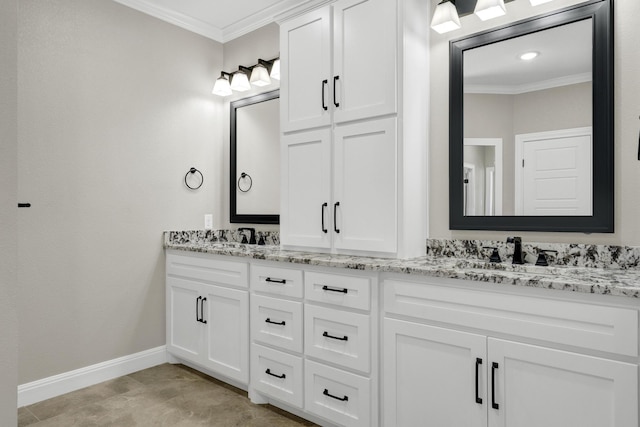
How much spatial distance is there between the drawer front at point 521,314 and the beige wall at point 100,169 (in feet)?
6.59

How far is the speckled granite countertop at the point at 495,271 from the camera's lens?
1466 mm

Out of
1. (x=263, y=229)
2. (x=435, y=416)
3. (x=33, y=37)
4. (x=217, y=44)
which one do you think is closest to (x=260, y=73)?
(x=217, y=44)

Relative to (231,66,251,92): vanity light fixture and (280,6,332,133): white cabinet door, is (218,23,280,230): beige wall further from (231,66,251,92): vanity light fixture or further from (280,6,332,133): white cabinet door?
(280,6,332,133): white cabinet door

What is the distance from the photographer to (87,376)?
279cm

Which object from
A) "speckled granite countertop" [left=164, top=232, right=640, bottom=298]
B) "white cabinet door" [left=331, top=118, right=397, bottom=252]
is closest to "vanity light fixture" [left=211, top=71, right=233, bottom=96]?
"white cabinet door" [left=331, top=118, right=397, bottom=252]

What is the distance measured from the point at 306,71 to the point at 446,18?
34.1 inches

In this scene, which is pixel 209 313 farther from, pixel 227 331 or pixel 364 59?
pixel 364 59

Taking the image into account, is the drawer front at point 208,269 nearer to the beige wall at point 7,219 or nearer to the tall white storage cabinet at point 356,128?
the tall white storage cabinet at point 356,128

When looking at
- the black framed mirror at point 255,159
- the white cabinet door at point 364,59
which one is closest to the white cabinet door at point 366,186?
the white cabinet door at point 364,59

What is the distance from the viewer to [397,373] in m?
1.93

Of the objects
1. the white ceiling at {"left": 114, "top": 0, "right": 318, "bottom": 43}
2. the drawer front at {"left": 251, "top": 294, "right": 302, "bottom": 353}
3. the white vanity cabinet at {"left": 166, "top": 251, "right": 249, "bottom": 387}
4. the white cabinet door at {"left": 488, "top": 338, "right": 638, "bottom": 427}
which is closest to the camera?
the white cabinet door at {"left": 488, "top": 338, "right": 638, "bottom": 427}

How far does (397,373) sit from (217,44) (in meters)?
3.05

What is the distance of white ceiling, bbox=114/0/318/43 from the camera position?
3084mm

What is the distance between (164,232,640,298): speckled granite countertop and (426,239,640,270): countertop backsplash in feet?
0.12
